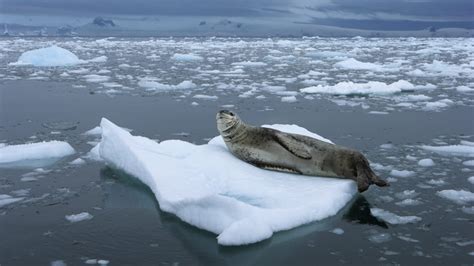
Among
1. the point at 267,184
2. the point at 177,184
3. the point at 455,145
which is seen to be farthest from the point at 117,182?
the point at 455,145

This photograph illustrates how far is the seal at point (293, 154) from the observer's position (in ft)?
14.8

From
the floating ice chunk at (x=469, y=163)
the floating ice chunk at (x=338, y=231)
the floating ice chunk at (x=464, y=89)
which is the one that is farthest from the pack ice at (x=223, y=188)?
the floating ice chunk at (x=464, y=89)

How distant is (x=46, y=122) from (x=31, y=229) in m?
4.35

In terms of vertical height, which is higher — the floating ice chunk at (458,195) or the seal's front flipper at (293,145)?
the seal's front flipper at (293,145)

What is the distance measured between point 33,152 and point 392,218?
3.81 metres

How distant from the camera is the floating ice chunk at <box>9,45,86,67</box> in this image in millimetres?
18156

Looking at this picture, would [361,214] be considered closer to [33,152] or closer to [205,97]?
[33,152]

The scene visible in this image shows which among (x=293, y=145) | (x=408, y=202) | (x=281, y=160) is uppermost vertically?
(x=293, y=145)

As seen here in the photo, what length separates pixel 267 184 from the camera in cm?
433

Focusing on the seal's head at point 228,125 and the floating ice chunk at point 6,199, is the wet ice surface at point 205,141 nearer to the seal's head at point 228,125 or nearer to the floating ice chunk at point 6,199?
the floating ice chunk at point 6,199

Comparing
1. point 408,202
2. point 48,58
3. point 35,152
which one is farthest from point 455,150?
point 48,58

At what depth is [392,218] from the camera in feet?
12.6

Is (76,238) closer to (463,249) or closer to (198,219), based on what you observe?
(198,219)

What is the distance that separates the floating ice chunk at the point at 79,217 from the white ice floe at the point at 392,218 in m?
2.25
